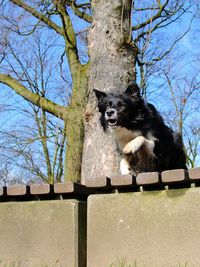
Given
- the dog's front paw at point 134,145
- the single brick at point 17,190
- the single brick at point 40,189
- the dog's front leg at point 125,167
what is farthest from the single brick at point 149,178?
the dog's front leg at point 125,167

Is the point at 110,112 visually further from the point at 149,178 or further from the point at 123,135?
the point at 149,178

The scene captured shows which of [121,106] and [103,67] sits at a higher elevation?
[103,67]

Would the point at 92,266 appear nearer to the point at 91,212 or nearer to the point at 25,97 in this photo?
the point at 91,212

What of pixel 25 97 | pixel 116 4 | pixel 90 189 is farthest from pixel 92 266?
pixel 25 97

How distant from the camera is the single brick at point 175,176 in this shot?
317 cm

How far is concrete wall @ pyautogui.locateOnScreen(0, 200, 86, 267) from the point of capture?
353 cm

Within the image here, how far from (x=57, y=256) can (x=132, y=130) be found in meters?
1.94

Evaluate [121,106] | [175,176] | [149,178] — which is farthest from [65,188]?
[121,106]

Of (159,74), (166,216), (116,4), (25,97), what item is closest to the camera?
(166,216)

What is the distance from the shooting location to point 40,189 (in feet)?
12.0

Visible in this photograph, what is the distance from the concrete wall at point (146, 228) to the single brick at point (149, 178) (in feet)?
0.32

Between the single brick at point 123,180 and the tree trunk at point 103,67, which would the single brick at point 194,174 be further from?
the tree trunk at point 103,67

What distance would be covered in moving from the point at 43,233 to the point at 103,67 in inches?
157

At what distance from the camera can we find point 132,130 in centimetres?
505
